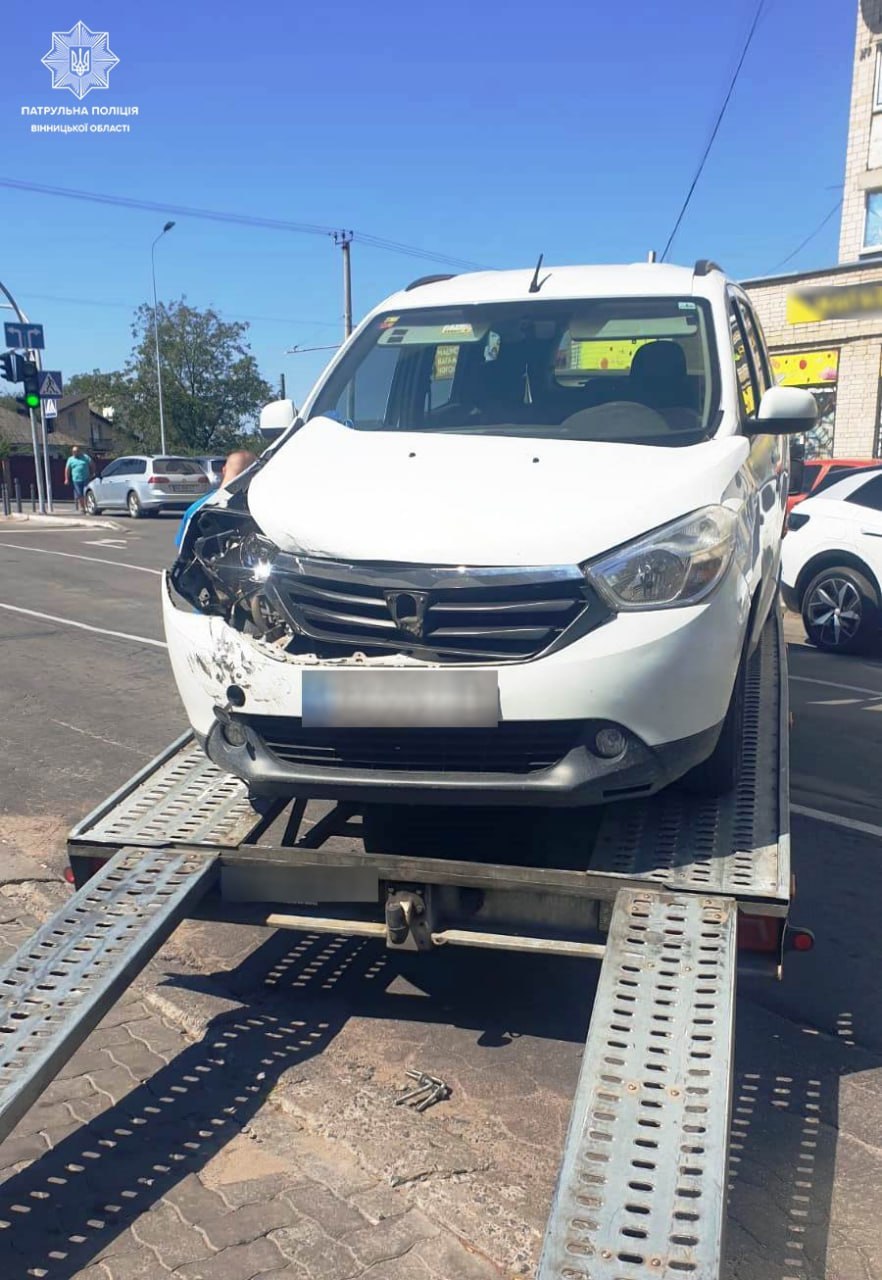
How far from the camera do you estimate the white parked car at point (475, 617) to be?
3039 mm

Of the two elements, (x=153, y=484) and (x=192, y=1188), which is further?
(x=153, y=484)

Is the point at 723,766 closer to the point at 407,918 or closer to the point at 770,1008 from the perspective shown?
the point at 770,1008

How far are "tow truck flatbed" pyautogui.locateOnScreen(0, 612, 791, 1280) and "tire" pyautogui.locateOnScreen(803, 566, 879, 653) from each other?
602 centimetres

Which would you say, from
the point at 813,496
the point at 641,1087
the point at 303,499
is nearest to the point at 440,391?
the point at 303,499

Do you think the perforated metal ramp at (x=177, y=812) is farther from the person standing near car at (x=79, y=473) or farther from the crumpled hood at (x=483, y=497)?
the person standing near car at (x=79, y=473)

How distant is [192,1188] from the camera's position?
9.01 ft

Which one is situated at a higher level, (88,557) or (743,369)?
(743,369)

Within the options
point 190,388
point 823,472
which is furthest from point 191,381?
point 823,472

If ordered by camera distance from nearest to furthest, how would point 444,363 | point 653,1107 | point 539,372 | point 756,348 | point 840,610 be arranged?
point 653,1107 → point 539,372 → point 444,363 → point 756,348 → point 840,610

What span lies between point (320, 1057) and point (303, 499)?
1.66 m

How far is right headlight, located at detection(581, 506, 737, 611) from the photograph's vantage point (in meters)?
3.04

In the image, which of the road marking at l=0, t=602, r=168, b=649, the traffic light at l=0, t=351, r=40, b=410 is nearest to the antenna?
the road marking at l=0, t=602, r=168, b=649

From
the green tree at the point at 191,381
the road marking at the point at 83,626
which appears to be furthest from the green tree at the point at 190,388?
the road marking at the point at 83,626

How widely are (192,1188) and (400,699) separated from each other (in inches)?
51.5
